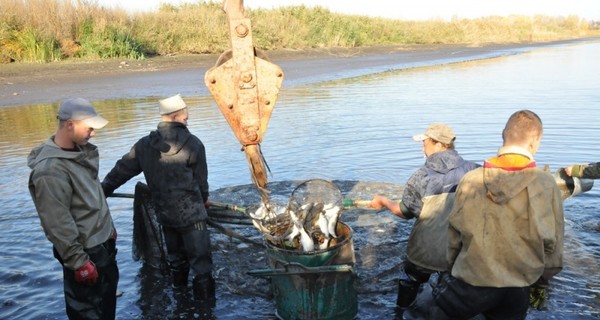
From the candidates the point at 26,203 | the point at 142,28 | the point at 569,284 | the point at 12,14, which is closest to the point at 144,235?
the point at 26,203

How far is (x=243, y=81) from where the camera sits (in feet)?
14.6

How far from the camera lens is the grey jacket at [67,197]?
11.6 feet

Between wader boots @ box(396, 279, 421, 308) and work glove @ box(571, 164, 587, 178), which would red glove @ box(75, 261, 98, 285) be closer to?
wader boots @ box(396, 279, 421, 308)

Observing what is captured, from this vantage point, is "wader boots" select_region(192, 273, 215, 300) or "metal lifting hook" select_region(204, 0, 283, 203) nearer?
"metal lifting hook" select_region(204, 0, 283, 203)

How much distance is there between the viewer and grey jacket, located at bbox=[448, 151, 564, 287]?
10.4ft

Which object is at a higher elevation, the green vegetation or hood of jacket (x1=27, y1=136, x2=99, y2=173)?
the green vegetation

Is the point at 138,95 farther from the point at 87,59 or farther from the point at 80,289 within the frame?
the point at 80,289

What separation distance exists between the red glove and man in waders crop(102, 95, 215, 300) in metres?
1.21

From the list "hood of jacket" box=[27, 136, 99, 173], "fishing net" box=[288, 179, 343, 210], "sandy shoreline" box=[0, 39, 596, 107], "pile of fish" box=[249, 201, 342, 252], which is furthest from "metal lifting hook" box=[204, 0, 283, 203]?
"sandy shoreline" box=[0, 39, 596, 107]

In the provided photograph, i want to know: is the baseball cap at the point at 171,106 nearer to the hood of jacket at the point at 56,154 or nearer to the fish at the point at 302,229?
the hood of jacket at the point at 56,154

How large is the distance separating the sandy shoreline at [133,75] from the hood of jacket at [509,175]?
1642cm

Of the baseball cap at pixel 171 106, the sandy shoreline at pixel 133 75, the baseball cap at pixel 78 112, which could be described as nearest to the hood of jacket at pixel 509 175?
the baseball cap at pixel 78 112

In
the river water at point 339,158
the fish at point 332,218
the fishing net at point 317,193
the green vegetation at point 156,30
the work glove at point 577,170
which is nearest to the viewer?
the fish at point 332,218

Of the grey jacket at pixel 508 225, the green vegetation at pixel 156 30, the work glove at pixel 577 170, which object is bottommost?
the work glove at pixel 577 170
